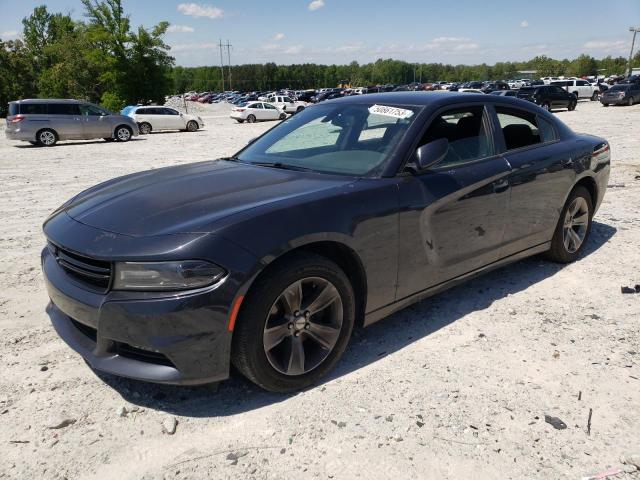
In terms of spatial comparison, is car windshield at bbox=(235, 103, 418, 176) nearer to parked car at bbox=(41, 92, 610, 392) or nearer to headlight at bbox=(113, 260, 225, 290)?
parked car at bbox=(41, 92, 610, 392)

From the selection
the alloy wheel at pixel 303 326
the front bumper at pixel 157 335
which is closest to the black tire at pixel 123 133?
the front bumper at pixel 157 335

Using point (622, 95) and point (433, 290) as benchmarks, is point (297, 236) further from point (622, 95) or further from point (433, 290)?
point (622, 95)

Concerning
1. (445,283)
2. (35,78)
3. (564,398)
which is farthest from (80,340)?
(35,78)

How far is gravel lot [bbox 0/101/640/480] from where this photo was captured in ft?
7.83

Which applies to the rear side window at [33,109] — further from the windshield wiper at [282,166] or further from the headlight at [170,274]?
the headlight at [170,274]

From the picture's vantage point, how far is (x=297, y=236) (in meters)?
2.69

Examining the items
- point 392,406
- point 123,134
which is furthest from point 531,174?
point 123,134

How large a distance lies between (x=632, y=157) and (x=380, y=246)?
11103mm

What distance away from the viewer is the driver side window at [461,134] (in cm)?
362

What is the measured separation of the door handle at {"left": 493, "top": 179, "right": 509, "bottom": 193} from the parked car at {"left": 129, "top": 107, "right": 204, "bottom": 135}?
24.3 m

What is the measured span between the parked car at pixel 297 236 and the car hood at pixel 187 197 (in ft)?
0.05

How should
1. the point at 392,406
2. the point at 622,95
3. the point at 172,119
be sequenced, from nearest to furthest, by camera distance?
the point at 392,406
the point at 172,119
the point at 622,95

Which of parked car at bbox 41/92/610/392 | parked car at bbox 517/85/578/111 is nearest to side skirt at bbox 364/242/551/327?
parked car at bbox 41/92/610/392

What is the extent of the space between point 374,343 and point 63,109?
1969 centimetres
